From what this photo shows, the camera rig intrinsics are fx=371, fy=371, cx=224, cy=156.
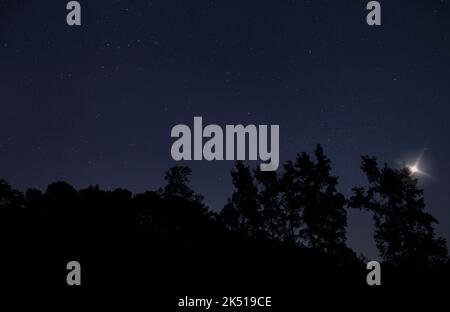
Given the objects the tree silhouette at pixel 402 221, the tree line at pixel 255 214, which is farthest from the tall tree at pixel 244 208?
the tree silhouette at pixel 402 221

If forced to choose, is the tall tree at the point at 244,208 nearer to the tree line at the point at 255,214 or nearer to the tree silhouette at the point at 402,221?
the tree line at the point at 255,214

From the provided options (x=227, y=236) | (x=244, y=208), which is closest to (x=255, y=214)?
(x=244, y=208)

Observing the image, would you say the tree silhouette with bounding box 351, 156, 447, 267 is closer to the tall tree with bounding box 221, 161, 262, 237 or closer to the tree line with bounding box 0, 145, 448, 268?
the tree line with bounding box 0, 145, 448, 268

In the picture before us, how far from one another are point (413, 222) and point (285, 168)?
14.0m

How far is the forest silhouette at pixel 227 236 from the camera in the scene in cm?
1941

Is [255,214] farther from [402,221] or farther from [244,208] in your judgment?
[402,221]

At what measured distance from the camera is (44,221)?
987 inches

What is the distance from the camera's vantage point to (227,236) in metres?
29.0

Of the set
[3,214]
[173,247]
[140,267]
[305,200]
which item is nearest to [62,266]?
[140,267]

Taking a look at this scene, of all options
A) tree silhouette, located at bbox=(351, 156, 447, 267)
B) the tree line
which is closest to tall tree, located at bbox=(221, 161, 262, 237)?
the tree line

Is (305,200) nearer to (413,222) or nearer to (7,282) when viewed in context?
(413,222)

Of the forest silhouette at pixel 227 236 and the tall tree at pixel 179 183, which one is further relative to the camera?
the tall tree at pixel 179 183

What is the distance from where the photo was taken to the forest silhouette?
19.4 m

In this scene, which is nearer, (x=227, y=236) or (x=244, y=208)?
(x=227, y=236)
